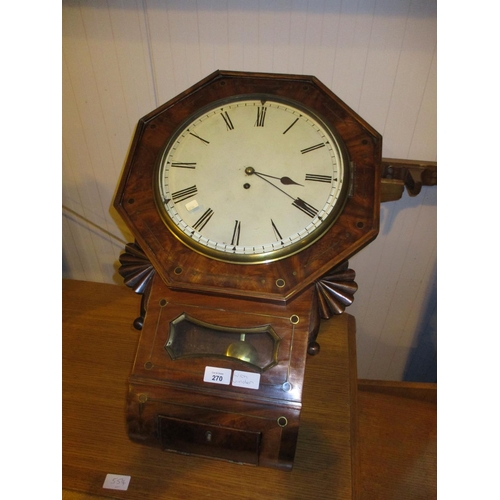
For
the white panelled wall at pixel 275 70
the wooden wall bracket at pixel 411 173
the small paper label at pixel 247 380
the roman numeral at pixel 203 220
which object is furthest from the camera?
the wooden wall bracket at pixel 411 173

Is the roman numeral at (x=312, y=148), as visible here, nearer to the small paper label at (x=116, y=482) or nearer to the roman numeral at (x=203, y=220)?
the roman numeral at (x=203, y=220)

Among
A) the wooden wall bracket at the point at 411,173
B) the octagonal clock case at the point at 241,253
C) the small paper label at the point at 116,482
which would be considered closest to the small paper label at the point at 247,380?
the octagonal clock case at the point at 241,253

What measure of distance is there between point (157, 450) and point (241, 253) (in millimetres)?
515

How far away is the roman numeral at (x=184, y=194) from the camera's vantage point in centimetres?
100

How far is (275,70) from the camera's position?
128 centimetres

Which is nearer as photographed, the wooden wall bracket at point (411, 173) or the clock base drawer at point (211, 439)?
the clock base drawer at point (211, 439)

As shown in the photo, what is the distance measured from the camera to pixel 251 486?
958 mm

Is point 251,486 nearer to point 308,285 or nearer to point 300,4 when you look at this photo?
point 308,285

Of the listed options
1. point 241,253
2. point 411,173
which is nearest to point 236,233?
point 241,253

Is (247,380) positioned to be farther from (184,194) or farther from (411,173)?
(411,173)

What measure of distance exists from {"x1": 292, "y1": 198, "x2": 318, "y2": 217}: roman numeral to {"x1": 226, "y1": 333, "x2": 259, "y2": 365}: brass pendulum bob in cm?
29

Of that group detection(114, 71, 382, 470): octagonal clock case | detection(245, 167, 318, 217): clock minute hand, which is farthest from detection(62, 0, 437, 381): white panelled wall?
detection(245, 167, 318, 217): clock minute hand

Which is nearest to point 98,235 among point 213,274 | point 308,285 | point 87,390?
point 87,390

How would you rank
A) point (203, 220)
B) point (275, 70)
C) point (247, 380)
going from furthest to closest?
point (275, 70), point (203, 220), point (247, 380)
